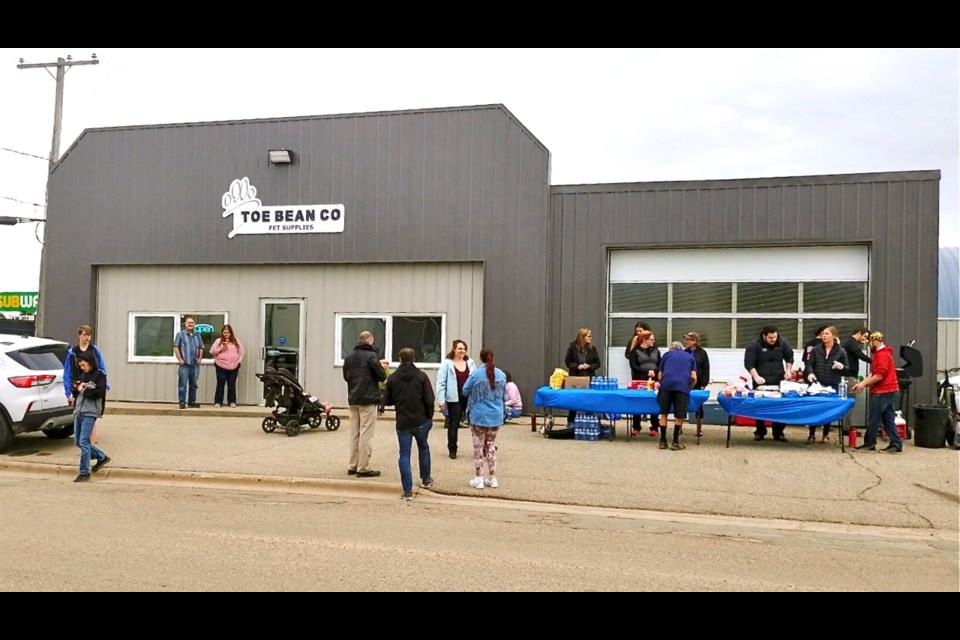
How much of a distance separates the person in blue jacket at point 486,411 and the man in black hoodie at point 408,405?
1.85 feet

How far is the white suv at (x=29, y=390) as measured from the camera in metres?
11.8

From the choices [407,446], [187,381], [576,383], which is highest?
[576,383]

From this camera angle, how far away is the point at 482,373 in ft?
31.4

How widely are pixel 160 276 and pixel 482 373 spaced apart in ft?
39.8

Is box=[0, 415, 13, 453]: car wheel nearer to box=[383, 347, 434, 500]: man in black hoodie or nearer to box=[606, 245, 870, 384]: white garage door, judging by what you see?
box=[383, 347, 434, 500]: man in black hoodie

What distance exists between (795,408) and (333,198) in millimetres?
10565

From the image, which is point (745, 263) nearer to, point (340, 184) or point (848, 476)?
point (848, 476)

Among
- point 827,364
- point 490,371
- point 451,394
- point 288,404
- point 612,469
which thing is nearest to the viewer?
point 490,371

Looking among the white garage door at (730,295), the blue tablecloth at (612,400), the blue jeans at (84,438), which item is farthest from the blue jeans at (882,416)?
the blue jeans at (84,438)

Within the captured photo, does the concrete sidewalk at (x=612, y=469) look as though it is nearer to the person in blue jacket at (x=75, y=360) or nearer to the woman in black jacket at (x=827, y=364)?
the woman in black jacket at (x=827, y=364)

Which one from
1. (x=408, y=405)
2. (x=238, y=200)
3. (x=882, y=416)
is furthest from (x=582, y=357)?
(x=238, y=200)

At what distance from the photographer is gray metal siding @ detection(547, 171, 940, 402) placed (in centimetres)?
1437

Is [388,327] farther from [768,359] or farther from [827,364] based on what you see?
[827,364]

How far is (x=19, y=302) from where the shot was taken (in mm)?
42031
